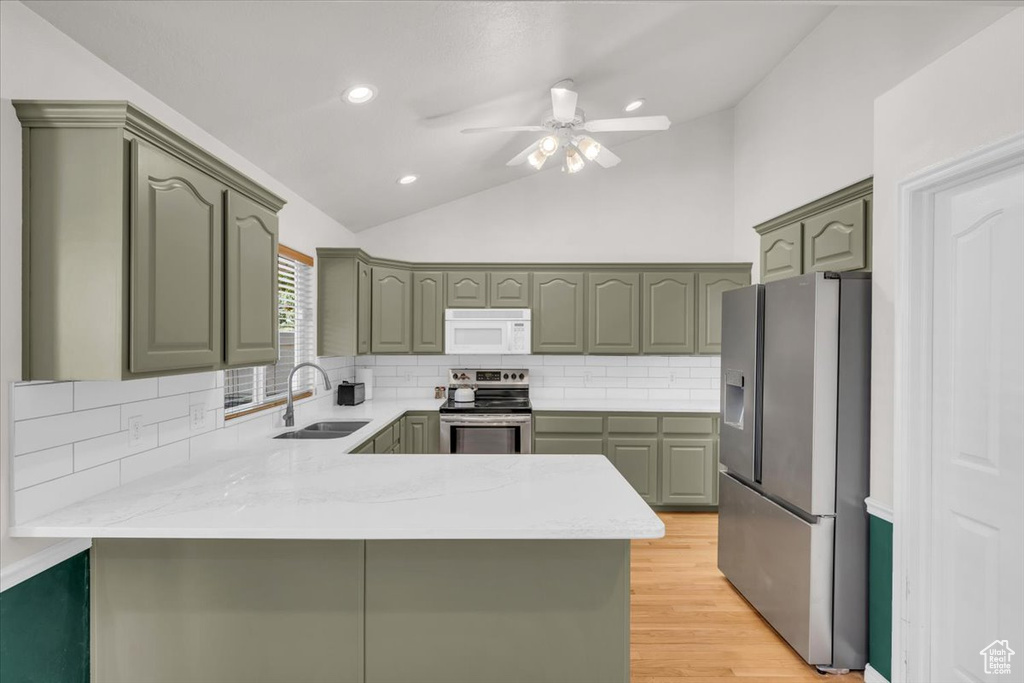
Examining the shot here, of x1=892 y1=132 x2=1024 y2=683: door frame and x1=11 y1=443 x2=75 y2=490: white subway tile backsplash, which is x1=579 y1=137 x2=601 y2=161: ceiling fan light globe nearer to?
x1=892 y1=132 x2=1024 y2=683: door frame

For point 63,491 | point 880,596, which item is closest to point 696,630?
point 880,596

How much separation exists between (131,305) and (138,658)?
1.06 metres

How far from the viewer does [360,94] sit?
8.03 ft

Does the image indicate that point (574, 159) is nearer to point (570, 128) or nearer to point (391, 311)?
point (570, 128)

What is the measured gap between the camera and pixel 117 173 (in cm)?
142

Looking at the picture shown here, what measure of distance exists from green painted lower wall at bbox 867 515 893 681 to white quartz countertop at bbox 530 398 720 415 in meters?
2.06

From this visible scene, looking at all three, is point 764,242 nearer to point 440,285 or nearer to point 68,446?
point 440,285

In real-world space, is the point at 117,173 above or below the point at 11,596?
above

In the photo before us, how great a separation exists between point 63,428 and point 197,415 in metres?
0.71

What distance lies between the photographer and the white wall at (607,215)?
487 centimetres

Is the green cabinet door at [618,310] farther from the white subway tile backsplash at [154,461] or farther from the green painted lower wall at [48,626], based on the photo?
the green painted lower wall at [48,626]

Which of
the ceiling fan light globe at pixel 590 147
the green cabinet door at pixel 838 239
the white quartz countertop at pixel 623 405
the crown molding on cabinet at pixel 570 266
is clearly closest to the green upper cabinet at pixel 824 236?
the green cabinet door at pixel 838 239

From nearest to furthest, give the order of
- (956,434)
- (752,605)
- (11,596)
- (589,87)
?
(11,596) < (956,434) < (752,605) < (589,87)

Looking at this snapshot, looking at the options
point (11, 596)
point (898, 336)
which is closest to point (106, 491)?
point (11, 596)
